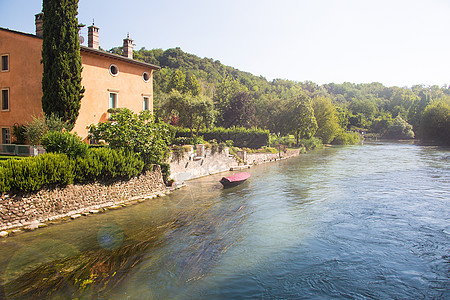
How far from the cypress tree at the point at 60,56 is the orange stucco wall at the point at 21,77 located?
225 centimetres

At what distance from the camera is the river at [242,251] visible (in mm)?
8820

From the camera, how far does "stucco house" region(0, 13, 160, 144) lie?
21.2 meters

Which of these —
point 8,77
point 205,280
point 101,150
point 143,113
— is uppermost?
point 8,77

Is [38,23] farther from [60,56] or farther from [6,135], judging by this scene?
[6,135]

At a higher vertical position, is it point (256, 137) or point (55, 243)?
point (256, 137)

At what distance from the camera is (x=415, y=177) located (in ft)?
85.1

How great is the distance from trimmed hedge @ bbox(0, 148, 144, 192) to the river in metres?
1.90

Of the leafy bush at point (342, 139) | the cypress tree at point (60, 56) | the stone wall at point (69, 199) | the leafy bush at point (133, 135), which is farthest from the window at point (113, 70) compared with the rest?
the leafy bush at point (342, 139)

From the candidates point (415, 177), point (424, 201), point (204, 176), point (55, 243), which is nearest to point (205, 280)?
point (55, 243)

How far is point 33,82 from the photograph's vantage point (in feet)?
69.6

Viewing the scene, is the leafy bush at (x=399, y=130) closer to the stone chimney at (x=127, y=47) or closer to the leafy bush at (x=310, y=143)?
the leafy bush at (x=310, y=143)

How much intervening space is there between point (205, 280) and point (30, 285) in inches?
191

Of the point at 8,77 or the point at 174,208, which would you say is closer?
the point at 174,208

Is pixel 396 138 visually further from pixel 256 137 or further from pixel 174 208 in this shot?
pixel 174 208
